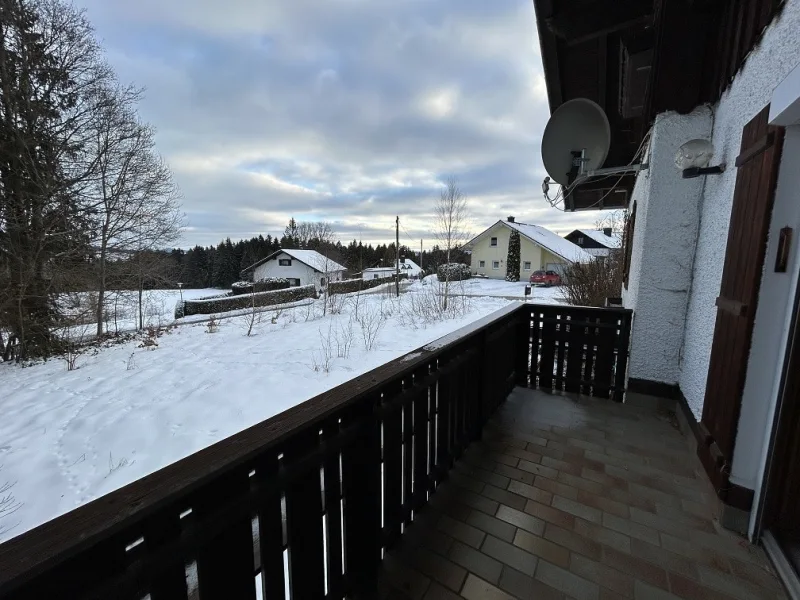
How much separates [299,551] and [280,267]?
28543 millimetres

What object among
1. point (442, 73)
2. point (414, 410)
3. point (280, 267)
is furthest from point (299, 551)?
point (280, 267)

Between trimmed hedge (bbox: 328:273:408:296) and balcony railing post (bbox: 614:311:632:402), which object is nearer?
balcony railing post (bbox: 614:311:632:402)

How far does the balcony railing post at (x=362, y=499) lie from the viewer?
1242mm

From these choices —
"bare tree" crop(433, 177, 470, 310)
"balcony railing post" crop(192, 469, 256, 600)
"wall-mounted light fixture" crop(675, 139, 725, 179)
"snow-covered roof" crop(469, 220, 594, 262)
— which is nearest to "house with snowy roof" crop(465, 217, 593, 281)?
"snow-covered roof" crop(469, 220, 594, 262)

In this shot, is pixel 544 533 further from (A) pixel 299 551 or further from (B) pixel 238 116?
(B) pixel 238 116

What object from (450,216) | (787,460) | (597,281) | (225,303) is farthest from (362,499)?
(225,303)

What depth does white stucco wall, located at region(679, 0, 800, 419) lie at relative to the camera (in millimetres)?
1515

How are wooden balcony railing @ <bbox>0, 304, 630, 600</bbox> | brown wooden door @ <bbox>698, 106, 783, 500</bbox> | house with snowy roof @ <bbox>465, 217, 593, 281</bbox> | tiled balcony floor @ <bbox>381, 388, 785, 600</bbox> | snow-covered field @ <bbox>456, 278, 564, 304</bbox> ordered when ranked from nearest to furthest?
wooden balcony railing @ <bbox>0, 304, 630, 600</bbox>
tiled balcony floor @ <bbox>381, 388, 785, 600</bbox>
brown wooden door @ <bbox>698, 106, 783, 500</bbox>
snow-covered field @ <bbox>456, 278, 564, 304</bbox>
house with snowy roof @ <bbox>465, 217, 593, 281</bbox>

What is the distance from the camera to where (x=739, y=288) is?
168 cm

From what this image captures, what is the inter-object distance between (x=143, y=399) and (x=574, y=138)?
6.58 m

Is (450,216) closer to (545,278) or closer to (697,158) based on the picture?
(697,158)

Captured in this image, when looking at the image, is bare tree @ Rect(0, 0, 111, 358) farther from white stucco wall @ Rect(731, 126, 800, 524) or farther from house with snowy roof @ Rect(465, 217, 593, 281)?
house with snowy roof @ Rect(465, 217, 593, 281)

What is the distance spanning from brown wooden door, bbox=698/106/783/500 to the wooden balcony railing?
128 centimetres

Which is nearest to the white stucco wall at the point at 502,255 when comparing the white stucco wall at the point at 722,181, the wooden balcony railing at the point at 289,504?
the white stucco wall at the point at 722,181
